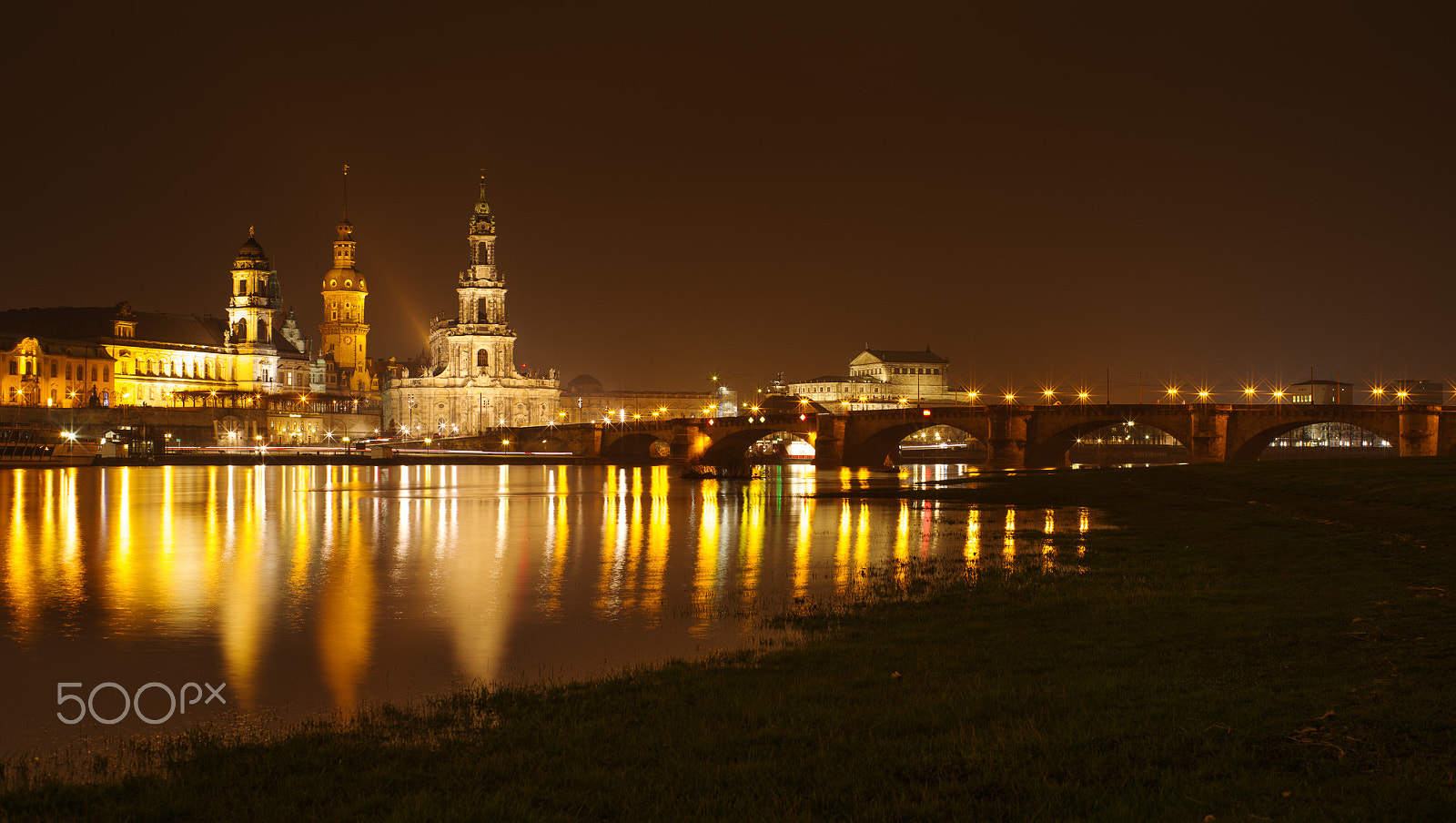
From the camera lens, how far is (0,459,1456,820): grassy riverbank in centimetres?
1056

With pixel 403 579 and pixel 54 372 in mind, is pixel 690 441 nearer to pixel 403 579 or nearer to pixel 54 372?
pixel 403 579

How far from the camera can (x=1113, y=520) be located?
138ft

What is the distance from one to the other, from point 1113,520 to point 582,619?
80.6 ft

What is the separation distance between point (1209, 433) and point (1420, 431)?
1393 centimetres

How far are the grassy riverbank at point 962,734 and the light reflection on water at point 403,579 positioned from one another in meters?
3.49

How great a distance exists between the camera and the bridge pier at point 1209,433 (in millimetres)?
87312

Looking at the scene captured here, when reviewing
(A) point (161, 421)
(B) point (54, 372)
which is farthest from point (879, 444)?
(B) point (54, 372)

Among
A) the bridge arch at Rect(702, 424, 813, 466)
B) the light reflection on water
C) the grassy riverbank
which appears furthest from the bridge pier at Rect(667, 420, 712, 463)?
the grassy riverbank

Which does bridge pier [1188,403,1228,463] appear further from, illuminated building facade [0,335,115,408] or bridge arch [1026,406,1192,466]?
illuminated building facade [0,335,115,408]

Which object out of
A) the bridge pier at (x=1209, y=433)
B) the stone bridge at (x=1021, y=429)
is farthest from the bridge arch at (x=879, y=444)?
the bridge pier at (x=1209, y=433)

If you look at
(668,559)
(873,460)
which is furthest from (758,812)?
(873,460)

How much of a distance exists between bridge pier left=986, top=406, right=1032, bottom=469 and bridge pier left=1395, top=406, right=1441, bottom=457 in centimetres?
2873

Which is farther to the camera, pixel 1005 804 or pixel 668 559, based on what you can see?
pixel 668 559

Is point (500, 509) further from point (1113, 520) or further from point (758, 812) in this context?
point (758, 812)
